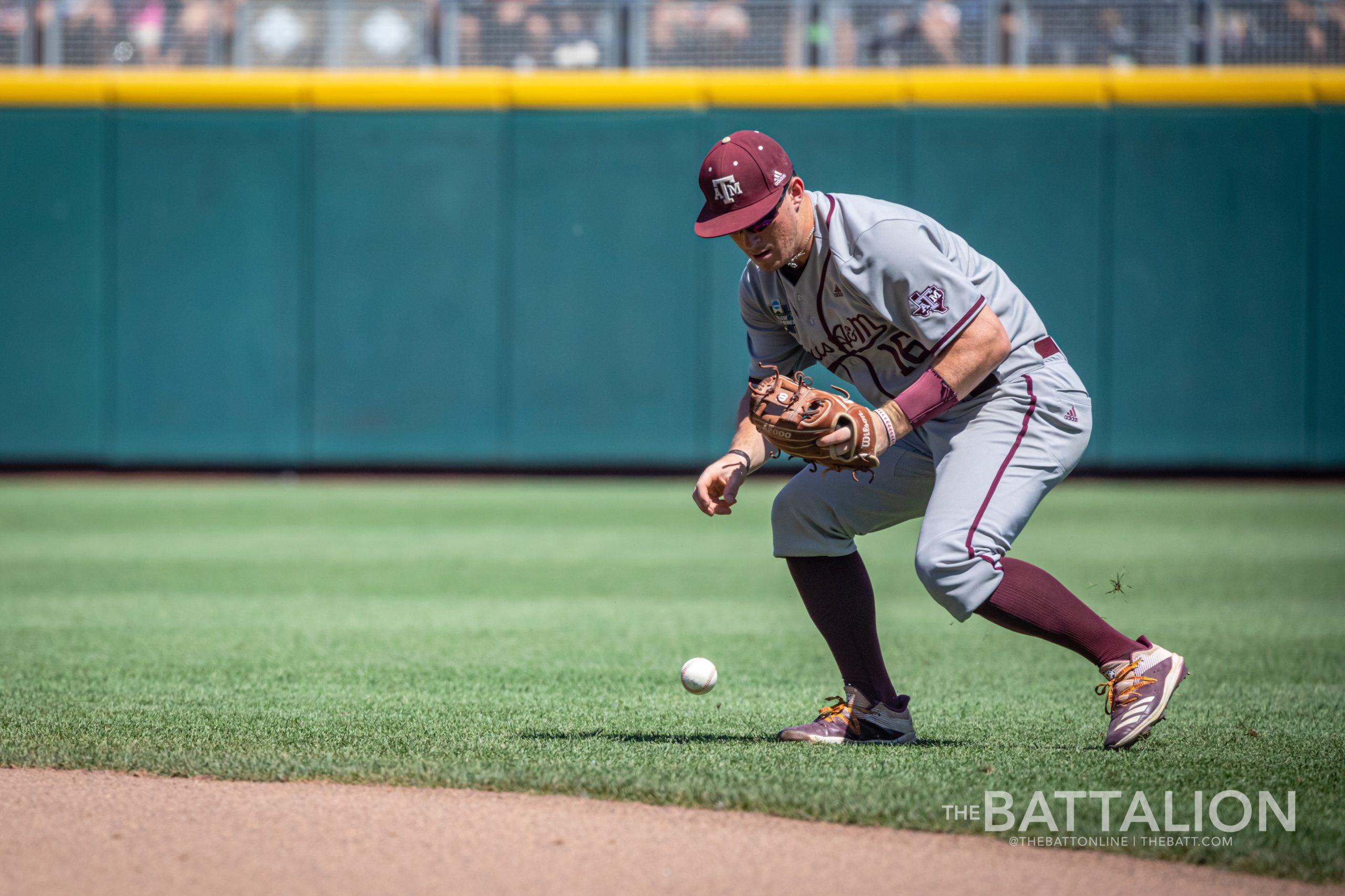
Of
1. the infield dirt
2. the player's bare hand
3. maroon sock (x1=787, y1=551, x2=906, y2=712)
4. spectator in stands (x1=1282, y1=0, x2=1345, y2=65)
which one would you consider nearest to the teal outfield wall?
Answer: spectator in stands (x1=1282, y1=0, x2=1345, y2=65)

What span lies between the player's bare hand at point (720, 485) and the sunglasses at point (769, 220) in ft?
1.97

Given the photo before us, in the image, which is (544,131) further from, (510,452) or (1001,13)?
(1001,13)

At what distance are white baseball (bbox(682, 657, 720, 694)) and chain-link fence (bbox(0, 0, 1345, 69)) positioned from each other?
32.9ft

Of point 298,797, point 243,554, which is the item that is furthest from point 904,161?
point 298,797

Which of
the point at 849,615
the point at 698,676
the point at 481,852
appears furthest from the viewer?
the point at 698,676

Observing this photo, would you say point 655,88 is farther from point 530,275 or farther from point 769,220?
point 769,220

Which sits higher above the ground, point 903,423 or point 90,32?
point 90,32

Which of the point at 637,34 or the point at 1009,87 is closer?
the point at 1009,87

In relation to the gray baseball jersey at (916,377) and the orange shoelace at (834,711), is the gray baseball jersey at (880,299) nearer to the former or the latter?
the gray baseball jersey at (916,377)

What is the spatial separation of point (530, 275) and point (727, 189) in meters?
10.4

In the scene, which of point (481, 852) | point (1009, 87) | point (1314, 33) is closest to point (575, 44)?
point (1009, 87)

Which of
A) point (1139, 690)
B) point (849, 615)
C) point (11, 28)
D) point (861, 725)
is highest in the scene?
point (11, 28)

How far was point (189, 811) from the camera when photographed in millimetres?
3018

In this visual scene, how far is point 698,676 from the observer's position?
4.08m
